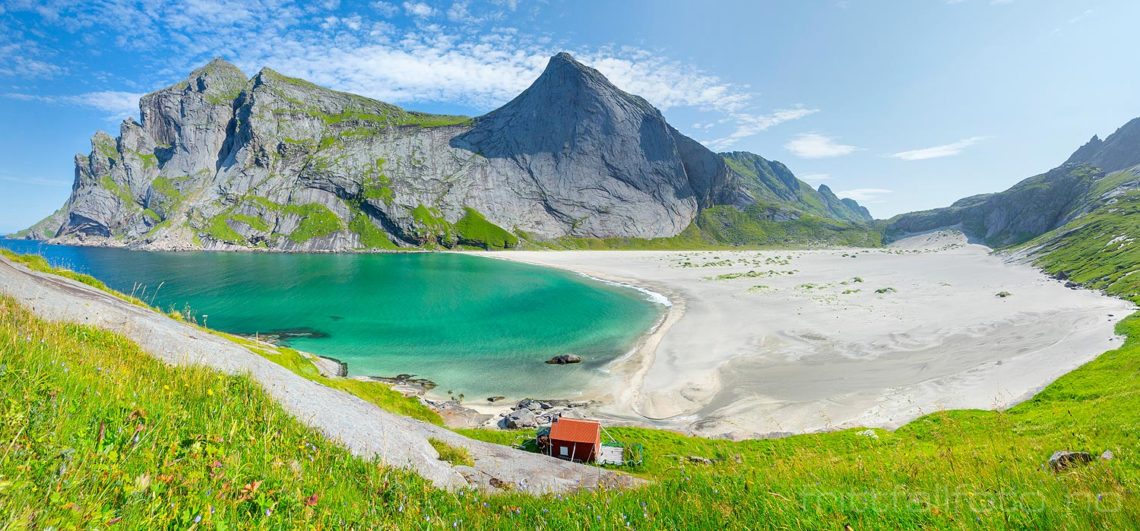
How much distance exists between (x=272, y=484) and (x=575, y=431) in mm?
18682

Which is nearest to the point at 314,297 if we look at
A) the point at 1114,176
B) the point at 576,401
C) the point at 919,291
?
the point at 576,401

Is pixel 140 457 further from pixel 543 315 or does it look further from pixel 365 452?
pixel 543 315

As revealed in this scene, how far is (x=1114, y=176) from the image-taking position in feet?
592

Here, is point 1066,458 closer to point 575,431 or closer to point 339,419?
point 339,419

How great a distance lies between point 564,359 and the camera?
4269 centimetres

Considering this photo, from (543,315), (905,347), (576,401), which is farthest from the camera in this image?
(543,315)

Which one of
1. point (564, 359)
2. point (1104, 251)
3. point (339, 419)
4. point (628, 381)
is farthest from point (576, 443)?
point (1104, 251)

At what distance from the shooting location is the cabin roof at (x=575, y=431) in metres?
21.2

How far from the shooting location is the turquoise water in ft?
134

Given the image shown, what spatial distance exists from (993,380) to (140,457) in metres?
44.3

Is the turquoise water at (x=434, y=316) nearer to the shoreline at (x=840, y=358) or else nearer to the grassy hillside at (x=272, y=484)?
the shoreline at (x=840, y=358)

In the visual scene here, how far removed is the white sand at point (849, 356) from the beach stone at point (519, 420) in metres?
6.30

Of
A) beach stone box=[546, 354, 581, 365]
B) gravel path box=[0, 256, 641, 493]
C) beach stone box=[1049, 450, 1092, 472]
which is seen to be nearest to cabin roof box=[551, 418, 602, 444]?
gravel path box=[0, 256, 641, 493]

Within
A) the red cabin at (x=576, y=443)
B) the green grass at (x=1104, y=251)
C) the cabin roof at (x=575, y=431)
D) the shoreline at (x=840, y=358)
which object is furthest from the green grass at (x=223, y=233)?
the green grass at (x=1104, y=251)
